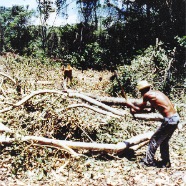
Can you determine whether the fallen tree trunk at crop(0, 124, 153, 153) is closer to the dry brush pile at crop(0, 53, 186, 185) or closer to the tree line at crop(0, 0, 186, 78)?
→ the dry brush pile at crop(0, 53, 186, 185)

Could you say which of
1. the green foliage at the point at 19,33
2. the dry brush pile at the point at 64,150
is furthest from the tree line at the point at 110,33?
the dry brush pile at the point at 64,150

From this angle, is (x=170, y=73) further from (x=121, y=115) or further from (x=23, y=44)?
(x=23, y=44)

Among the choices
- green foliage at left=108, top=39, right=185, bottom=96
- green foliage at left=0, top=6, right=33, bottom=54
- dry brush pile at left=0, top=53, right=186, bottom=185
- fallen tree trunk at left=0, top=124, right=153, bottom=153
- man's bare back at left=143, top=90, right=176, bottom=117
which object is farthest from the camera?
green foliage at left=0, top=6, right=33, bottom=54

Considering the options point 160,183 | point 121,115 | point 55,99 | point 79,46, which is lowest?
point 160,183

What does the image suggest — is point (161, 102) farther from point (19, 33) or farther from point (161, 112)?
point (19, 33)

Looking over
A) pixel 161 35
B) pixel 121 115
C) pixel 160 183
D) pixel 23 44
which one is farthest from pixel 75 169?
pixel 23 44

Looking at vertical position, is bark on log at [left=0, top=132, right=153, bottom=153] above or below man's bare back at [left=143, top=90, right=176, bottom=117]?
below

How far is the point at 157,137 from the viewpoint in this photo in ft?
17.6

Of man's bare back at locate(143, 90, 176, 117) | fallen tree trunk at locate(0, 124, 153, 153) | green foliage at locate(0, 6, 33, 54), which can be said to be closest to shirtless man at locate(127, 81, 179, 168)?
man's bare back at locate(143, 90, 176, 117)

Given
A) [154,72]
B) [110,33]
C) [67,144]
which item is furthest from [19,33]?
[67,144]

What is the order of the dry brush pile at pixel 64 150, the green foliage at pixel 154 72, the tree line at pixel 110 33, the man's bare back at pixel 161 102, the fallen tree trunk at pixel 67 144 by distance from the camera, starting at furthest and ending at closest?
the tree line at pixel 110 33
the green foliage at pixel 154 72
the fallen tree trunk at pixel 67 144
the man's bare back at pixel 161 102
the dry brush pile at pixel 64 150

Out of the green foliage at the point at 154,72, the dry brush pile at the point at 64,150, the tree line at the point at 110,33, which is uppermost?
the tree line at the point at 110,33

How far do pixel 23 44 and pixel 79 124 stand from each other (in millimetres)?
26196

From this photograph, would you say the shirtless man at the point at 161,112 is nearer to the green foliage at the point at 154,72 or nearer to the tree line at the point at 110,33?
the green foliage at the point at 154,72
